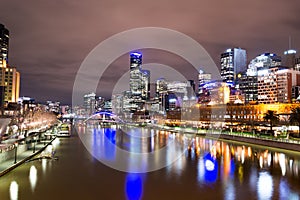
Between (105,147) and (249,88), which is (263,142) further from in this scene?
(249,88)

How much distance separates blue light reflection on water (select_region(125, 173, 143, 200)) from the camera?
31.4 feet

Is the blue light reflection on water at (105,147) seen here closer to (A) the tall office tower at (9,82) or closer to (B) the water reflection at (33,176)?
(B) the water reflection at (33,176)

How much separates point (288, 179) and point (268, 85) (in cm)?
6033

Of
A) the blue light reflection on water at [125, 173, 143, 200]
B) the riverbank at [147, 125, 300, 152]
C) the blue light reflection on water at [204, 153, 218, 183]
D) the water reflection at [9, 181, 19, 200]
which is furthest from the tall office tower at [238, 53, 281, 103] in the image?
the water reflection at [9, 181, 19, 200]

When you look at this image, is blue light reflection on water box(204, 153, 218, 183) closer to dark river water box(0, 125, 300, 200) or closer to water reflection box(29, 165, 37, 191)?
dark river water box(0, 125, 300, 200)

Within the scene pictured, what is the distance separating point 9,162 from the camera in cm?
1331

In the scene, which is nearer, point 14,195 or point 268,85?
point 14,195

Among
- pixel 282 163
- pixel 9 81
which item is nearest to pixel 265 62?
pixel 9 81

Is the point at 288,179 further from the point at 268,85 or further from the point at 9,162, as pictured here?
the point at 268,85

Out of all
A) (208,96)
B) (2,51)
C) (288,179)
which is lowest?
(288,179)

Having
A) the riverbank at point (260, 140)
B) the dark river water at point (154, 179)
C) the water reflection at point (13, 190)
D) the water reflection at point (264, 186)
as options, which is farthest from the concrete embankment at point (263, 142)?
the water reflection at point (13, 190)

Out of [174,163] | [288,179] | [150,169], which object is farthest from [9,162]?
[288,179]

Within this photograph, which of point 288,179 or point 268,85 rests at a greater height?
point 268,85

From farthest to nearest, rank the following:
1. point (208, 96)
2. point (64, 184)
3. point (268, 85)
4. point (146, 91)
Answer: point (146, 91) < point (208, 96) < point (268, 85) < point (64, 184)
